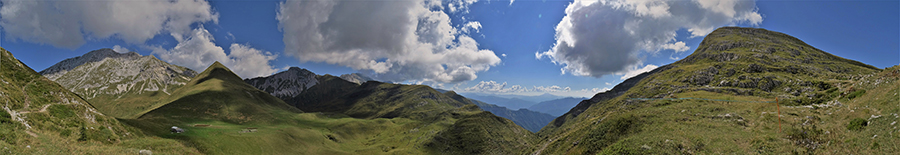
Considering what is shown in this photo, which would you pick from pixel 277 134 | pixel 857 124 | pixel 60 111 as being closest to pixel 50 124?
pixel 60 111

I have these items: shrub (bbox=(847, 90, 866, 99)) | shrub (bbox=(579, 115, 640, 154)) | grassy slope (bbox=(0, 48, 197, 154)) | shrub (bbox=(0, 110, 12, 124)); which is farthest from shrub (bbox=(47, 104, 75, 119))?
shrub (bbox=(847, 90, 866, 99))

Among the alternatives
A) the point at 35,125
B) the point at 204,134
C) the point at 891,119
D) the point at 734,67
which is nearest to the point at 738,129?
the point at 891,119

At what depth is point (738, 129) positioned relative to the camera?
38219 mm

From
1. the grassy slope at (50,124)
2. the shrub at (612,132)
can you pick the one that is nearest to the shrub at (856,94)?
the shrub at (612,132)

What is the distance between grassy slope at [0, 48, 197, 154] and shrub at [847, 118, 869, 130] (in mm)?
82553

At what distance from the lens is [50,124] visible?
123 ft

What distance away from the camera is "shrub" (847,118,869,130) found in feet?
83.7

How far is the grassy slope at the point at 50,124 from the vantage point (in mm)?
31156

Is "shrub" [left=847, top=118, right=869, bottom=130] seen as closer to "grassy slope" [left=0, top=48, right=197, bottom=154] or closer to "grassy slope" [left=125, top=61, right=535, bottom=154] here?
"grassy slope" [left=0, top=48, right=197, bottom=154]

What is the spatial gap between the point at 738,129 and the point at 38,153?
87774mm

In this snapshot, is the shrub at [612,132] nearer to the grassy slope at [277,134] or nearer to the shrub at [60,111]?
the grassy slope at [277,134]

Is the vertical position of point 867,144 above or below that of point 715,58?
below

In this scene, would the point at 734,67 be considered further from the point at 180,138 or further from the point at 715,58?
the point at 180,138

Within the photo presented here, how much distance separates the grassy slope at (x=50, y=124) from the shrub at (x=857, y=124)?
82553mm
